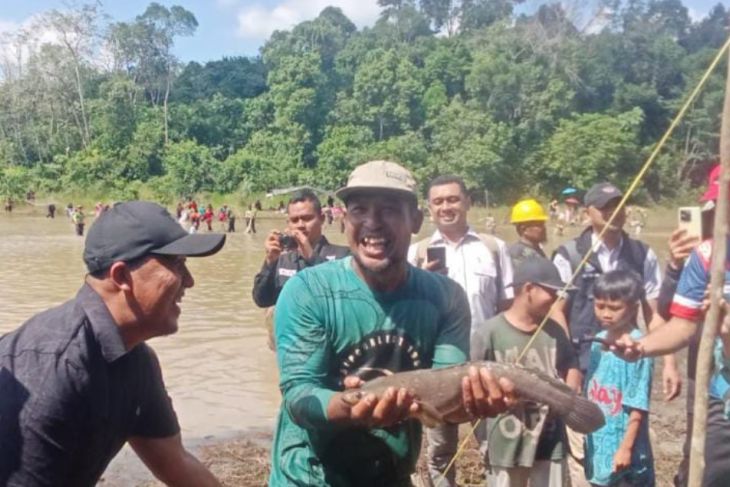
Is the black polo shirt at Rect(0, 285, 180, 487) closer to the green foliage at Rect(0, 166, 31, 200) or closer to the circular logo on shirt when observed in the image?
the circular logo on shirt

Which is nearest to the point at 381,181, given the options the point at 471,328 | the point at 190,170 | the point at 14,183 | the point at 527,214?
the point at 471,328

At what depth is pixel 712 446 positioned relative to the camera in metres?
4.07

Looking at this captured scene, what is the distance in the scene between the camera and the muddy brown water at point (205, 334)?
8781mm

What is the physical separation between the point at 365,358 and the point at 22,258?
86.4 feet

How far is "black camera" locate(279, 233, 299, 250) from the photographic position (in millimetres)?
6637

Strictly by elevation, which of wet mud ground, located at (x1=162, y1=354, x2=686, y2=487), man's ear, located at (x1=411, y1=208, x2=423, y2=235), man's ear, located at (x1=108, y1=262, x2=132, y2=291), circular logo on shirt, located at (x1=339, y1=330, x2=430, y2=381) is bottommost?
wet mud ground, located at (x1=162, y1=354, x2=686, y2=487)

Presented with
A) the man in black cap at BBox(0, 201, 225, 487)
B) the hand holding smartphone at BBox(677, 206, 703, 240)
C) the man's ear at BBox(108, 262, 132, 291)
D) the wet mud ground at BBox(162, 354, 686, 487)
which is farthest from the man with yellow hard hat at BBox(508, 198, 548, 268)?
the man's ear at BBox(108, 262, 132, 291)

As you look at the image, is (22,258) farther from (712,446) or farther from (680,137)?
(680,137)

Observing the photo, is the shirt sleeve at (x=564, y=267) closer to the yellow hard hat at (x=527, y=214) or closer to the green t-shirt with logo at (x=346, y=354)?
the yellow hard hat at (x=527, y=214)

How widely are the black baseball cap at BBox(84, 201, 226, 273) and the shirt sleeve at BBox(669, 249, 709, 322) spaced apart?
2.34 m

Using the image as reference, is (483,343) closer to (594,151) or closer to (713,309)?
(713,309)

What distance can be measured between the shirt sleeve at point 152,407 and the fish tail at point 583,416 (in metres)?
1.48

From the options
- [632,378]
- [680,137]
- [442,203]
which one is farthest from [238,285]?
[680,137]

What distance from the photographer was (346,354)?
2.95m
